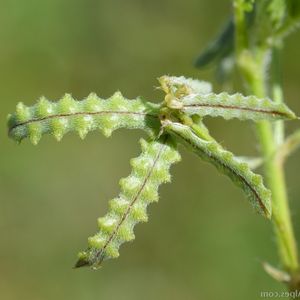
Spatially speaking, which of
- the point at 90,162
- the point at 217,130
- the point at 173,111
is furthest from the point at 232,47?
the point at 90,162

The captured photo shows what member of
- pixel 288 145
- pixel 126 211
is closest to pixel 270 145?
pixel 288 145

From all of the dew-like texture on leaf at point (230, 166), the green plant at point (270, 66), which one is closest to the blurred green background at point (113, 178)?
the green plant at point (270, 66)

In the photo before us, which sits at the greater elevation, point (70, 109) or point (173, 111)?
point (173, 111)

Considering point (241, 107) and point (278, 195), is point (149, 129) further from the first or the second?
point (278, 195)

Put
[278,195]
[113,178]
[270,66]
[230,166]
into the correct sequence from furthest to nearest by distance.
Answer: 1. [113,178]
2. [270,66]
3. [278,195]
4. [230,166]

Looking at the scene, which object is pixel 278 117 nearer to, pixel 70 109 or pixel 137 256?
pixel 70 109

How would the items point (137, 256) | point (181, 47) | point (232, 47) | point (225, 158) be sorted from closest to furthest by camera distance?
point (225, 158) < point (232, 47) < point (137, 256) < point (181, 47)
